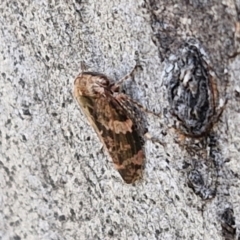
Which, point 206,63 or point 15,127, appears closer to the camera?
point 206,63

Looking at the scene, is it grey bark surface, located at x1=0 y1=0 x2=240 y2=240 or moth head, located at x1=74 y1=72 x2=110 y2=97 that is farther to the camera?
moth head, located at x1=74 y1=72 x2=110 y2=97

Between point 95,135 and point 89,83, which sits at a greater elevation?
point 89,83

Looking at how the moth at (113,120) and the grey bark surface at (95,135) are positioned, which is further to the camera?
the moth at (113,120)

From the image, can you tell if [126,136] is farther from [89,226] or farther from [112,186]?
[89,226]

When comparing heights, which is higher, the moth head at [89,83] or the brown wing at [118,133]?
the moth head at [89,83]

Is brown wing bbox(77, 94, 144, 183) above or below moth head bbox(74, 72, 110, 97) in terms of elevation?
below

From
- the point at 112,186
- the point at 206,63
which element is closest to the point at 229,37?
the point at 206,63
